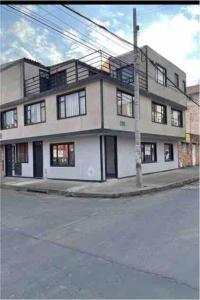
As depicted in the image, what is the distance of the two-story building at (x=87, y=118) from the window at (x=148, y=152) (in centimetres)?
7

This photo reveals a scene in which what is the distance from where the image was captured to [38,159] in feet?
66.1

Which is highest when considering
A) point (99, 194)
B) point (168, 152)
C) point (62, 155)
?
point (168, 152)

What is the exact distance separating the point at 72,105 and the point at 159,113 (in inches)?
305

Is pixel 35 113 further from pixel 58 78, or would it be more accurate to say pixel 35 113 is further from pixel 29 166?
pixel 29 166

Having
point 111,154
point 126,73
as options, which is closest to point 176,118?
point 126,73

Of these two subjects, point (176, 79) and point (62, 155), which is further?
point (176, 79)

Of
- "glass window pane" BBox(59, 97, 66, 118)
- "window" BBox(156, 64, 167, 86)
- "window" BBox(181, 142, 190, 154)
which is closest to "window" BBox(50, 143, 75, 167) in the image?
"glass window pane" BBox(59, 97, 66, 118)

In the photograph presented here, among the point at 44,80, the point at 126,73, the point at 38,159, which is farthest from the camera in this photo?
the point at 44,80

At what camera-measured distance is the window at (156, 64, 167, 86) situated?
21.7m

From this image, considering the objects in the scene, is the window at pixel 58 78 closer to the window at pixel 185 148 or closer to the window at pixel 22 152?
the window at pixel 22 152

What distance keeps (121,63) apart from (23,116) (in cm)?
806

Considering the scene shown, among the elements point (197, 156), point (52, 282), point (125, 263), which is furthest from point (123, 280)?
point (197, 156)

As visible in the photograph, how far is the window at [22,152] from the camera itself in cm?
2098

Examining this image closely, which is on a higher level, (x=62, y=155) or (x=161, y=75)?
(x=161, y=75)
